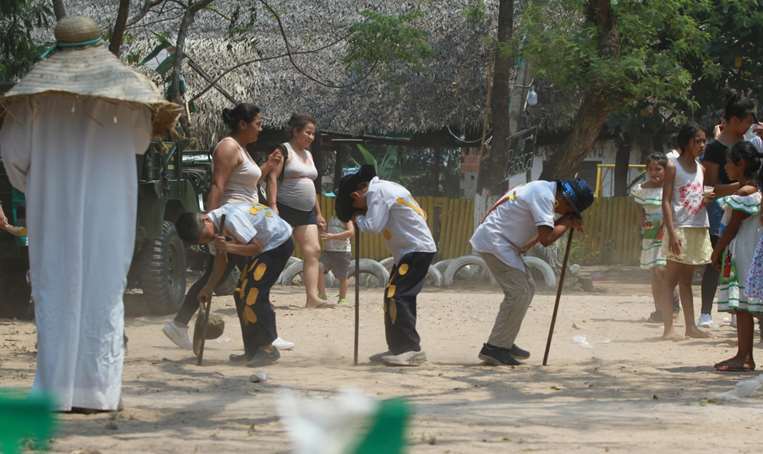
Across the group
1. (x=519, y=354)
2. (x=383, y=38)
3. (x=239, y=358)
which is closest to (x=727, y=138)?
(x=519, y=354)

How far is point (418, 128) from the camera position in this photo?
2044 cm

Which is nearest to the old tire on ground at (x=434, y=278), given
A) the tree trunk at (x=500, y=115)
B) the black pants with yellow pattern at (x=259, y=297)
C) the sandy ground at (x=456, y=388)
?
the tree trunk at (x=500, y=115)

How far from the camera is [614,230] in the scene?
20.9 meters

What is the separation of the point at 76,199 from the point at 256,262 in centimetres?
253

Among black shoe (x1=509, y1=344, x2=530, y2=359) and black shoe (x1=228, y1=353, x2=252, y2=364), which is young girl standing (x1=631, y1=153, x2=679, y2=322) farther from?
black shoe (x1=228, y1=353, x2=252, y2=364)

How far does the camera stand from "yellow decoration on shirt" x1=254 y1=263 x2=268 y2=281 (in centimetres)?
805

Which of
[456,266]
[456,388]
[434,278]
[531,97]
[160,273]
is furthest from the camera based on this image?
[531,97]

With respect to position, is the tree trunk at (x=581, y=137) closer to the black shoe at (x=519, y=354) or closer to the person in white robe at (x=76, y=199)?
the black shoe at (x=519, y=354)

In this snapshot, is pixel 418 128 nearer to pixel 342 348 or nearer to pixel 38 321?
pixel 342 348

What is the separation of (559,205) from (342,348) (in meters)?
2.12

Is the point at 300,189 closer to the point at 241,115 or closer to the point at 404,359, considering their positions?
the point at 241,115

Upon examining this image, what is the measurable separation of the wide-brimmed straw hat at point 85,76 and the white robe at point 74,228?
11 centimetres

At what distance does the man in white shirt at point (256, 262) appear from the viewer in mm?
7910

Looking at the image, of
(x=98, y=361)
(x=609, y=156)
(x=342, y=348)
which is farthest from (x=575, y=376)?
(x=609, y=156)
